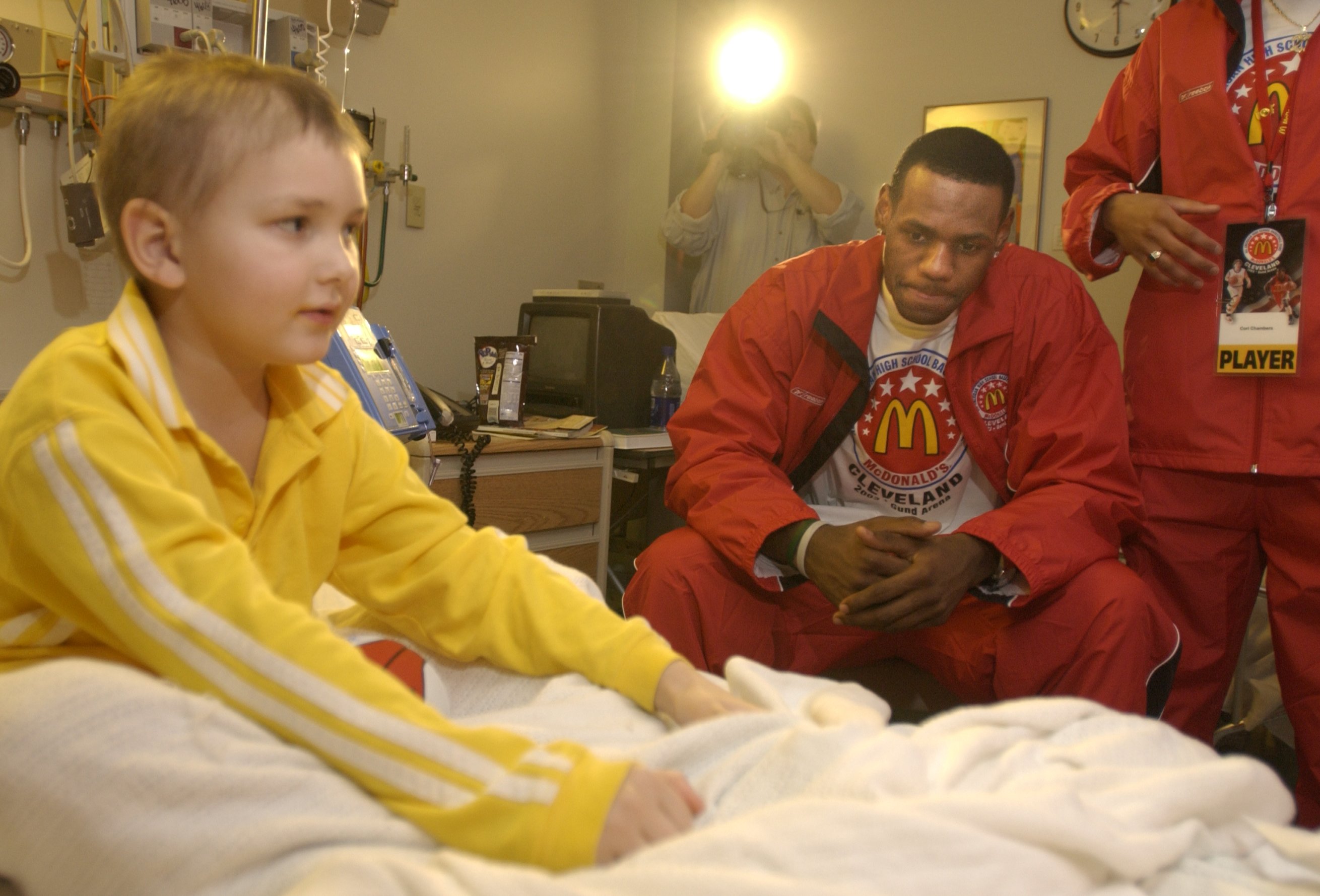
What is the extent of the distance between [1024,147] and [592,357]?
1678 millimetres

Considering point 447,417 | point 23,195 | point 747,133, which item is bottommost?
point 447,417

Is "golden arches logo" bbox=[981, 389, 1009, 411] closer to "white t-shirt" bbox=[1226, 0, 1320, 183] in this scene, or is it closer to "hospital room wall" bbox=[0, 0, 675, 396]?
"white t-shirt" bbox=[1226, 0, 1320, 183]

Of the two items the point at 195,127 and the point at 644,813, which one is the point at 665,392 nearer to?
the point at 195,127

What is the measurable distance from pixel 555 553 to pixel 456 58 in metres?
1.79

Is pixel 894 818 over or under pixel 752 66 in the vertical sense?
under

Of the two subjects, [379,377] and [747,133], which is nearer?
[379,377]

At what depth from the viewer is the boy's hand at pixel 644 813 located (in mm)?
646

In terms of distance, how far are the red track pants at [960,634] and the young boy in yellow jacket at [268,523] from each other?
22.0 inches

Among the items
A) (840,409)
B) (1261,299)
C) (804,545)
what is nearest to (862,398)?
(840,409)

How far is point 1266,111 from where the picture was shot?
1604 millimetres

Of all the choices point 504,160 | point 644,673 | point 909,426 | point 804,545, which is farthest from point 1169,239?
point 504,160

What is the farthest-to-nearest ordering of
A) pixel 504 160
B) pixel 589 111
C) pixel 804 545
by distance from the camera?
1. pixel 589 111
2. pixel 504 160
3. pixel 804 545

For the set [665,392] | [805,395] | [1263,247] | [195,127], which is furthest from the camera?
[665,392]

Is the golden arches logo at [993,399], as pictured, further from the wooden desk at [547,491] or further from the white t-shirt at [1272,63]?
the wooden desk at [547,491]
